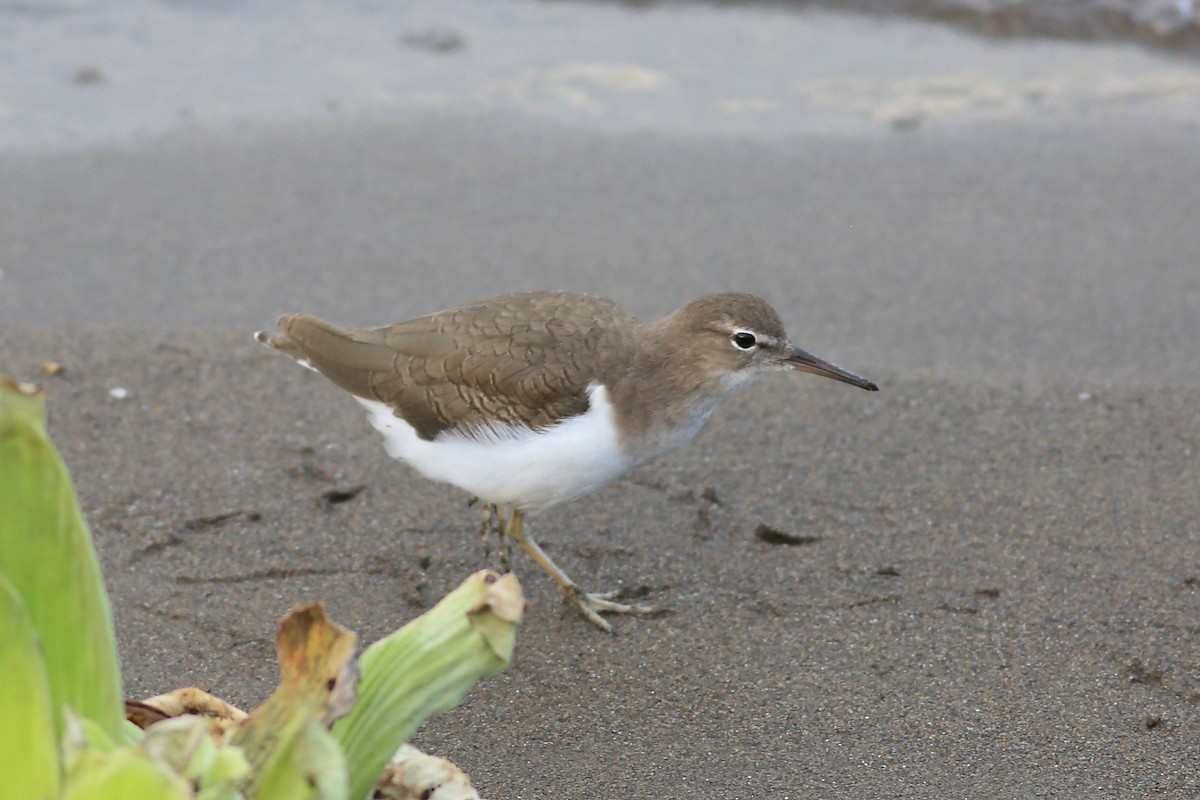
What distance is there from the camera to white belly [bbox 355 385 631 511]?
3961mm

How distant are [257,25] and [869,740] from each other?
6.60 meters

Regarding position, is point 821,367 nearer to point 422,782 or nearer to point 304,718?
point 422,782

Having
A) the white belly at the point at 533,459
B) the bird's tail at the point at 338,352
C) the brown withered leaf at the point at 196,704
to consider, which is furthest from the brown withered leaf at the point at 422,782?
the bird's tail at the point at 338,352

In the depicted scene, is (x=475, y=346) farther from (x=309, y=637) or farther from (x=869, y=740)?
(x=309, y=637)

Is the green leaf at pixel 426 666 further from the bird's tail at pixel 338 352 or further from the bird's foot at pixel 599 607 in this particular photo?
the bird's tail at pixel 338 352

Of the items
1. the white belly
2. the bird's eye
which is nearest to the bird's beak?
the bird's eye

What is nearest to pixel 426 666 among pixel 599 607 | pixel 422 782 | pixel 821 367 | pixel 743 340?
pixel 422 782

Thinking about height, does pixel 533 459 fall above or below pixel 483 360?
below

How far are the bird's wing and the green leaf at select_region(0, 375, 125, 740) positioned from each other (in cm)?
198

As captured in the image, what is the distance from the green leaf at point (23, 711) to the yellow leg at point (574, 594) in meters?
2.22

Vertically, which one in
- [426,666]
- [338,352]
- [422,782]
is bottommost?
[422,782]

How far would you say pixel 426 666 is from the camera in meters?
2.26

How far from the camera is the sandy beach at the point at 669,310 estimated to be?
364cm

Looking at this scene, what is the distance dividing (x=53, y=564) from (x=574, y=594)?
2226 millimetres
